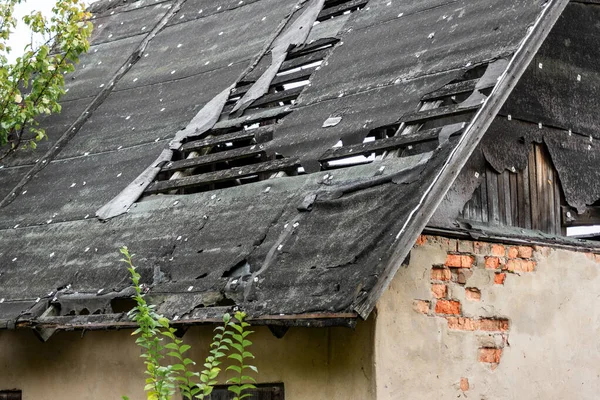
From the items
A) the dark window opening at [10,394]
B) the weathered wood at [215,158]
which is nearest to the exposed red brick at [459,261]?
the weathered wood at [215,158]

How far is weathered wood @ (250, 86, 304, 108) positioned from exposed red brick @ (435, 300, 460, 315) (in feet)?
7.07

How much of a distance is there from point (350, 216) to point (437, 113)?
0.91 m

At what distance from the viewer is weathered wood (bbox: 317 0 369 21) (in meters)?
8.95


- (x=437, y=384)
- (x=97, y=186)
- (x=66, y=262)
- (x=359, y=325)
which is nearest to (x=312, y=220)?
(x=359, y=325)

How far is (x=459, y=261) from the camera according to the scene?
23.4ft

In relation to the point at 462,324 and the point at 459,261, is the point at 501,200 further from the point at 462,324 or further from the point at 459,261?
the point at 462,324

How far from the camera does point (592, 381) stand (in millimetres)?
7742

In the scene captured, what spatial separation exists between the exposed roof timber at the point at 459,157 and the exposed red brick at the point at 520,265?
1250mm

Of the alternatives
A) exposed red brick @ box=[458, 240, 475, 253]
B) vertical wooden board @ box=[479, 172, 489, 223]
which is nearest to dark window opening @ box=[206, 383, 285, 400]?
exposed red brick @ box=[458, 240, 475, 253]

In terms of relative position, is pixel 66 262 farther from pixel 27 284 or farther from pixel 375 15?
pixel 375 15

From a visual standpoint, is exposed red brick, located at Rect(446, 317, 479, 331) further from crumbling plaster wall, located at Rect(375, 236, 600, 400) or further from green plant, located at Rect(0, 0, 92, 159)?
green plant, located at Rect(0, 0, 92, 159)

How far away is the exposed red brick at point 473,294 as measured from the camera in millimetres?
7117

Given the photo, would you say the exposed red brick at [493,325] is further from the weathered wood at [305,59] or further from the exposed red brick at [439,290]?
the weathered wood at [305,59]

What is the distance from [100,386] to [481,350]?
9.26ft
